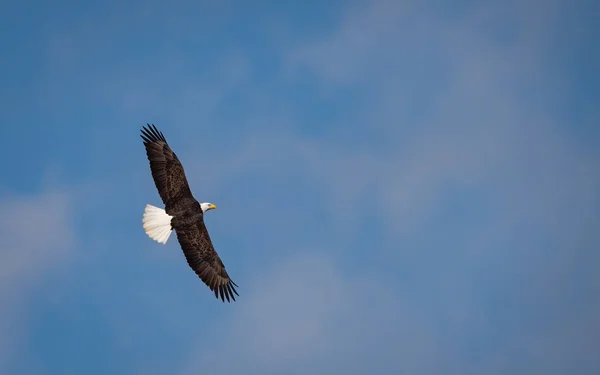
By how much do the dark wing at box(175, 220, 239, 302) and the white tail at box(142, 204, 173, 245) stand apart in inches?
20.6

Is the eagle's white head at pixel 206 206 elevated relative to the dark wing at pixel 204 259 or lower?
elevated

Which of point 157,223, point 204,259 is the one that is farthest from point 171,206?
point 204,259

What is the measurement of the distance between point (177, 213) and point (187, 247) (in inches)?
45.1

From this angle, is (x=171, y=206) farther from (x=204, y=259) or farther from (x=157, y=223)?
(x=204, y=259)

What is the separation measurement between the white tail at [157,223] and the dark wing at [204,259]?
52cm

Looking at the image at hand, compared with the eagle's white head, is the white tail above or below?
below

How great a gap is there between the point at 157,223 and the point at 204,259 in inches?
67.8

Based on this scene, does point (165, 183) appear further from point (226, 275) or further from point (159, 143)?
point (226, 275)

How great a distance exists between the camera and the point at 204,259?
2433cm

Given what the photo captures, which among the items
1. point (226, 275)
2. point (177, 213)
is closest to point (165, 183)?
point (177, 213)

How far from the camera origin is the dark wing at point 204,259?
79.0 feet

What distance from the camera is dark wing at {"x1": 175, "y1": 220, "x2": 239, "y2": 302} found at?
24.1 meters

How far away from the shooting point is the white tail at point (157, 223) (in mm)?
23391

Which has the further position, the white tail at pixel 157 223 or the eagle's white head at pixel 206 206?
the eagle's white head at pixel 206 206
